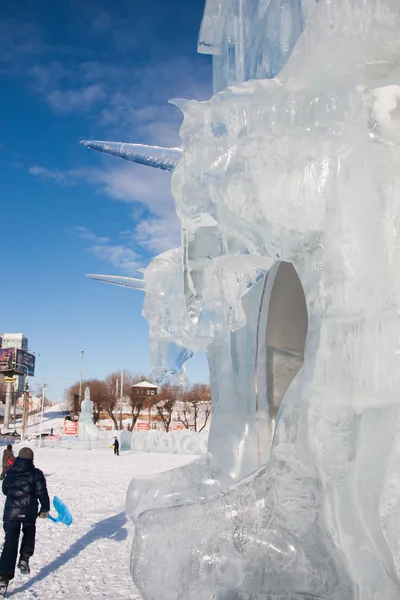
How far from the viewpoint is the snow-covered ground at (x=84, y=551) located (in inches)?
234

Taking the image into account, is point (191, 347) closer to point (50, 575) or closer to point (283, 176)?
point (50, 575)

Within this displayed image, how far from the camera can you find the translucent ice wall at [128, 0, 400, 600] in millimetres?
2893

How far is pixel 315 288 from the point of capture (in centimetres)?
338

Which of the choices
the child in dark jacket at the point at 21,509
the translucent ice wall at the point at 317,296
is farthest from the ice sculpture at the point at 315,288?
the child in dark jacket at the point at 21,509

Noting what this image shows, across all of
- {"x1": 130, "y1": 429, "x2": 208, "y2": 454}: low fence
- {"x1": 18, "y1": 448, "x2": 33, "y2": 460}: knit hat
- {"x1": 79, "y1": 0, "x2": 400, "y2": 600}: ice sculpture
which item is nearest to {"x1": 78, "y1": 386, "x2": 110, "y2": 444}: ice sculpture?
{"x1": 130, "y1": 429, "x2": 208, "y2": 454}: low fence

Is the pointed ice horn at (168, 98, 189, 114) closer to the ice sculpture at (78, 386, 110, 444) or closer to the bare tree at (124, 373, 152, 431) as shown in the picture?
the ice sculpture at (78, 386, 110, 444)

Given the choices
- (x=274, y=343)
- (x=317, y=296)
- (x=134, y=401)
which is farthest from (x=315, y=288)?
(x=134, y=401)

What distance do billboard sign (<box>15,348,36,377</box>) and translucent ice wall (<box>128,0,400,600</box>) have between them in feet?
223

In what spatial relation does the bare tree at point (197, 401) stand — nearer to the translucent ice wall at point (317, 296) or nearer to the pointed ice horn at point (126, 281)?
the pointed ice horn at point (126, 281)

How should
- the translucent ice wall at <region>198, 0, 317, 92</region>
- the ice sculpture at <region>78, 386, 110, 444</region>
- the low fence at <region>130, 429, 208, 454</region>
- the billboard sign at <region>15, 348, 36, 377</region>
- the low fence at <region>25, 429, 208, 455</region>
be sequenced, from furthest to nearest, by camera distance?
1. the billboard sign at <region>15, 348, 36, 377</region>
2. the ice sculpture at <region>78, 386, 110, 444</region>
3. the low fence at <region>25, 429, 208, 455</region>
4. the low fence at <region>130, 429, 208, 454</region>
5. the translucent ice wall at <region>198, 0, 317, 92</region>

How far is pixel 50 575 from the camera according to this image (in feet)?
21.5

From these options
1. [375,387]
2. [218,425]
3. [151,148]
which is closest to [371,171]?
[375,387]

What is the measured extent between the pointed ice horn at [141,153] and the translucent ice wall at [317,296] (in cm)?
209

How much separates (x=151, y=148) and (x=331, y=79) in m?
2.92
